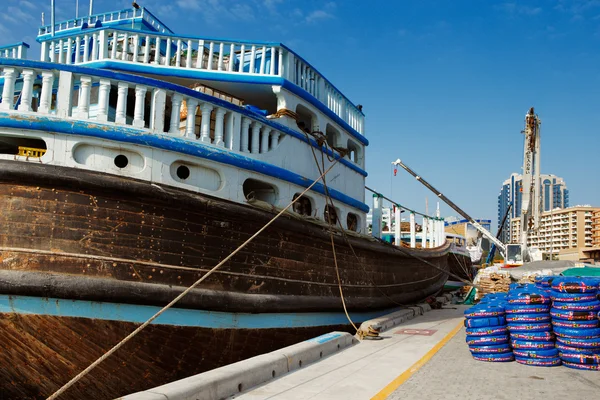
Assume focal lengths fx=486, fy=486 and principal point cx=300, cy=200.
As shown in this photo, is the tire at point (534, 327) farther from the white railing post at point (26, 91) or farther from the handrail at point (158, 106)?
the white railing post at point (26, 91)

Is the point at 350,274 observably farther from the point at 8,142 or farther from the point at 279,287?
the point at 8,142

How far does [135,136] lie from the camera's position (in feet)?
17.6

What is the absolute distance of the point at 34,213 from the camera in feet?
15.8

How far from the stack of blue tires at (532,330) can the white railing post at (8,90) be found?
594 cm

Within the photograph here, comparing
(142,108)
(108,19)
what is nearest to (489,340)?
(142,108)

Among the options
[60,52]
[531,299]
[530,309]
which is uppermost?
[60,52]

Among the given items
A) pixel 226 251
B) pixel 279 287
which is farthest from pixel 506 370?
pixel 226 251

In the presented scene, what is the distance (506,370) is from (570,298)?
1.10 metres

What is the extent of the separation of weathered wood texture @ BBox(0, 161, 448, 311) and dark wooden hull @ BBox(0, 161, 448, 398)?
0.01 meters

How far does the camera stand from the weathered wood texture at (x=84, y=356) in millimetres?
4672

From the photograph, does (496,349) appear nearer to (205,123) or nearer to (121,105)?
(205,123)

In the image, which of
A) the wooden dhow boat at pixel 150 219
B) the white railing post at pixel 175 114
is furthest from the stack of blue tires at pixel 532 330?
the white railing post at pixel 175 114

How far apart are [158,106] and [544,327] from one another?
4998 mm

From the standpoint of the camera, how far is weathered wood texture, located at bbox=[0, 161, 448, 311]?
Result: 15.7ft
